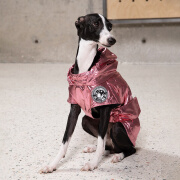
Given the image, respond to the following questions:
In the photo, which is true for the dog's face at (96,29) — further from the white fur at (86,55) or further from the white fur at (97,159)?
the white fur at (97,159)

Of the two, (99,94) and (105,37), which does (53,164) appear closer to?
(99,94)

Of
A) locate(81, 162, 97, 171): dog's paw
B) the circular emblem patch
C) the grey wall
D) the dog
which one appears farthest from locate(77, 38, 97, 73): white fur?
the grey wall

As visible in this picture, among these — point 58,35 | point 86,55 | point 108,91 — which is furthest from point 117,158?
point 58,35

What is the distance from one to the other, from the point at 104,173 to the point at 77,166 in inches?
6.6

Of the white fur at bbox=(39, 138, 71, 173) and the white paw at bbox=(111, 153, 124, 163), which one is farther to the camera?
the white paw at bbox=(111, 153, 124, 163)

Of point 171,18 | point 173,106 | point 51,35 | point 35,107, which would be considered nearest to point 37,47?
point 51,35

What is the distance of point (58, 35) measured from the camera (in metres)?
5.30

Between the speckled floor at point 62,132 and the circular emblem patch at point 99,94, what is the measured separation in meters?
0.39

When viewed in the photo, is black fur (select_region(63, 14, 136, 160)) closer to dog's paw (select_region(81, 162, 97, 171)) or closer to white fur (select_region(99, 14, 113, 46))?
white fur (select_region(99, 14, 113, 46))

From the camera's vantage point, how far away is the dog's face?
1.63 m

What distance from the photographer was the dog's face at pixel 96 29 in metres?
1.63

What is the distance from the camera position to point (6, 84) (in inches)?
151

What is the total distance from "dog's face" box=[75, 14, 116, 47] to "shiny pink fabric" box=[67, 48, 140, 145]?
10cm

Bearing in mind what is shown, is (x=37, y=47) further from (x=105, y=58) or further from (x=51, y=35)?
(x=105, y=58)
